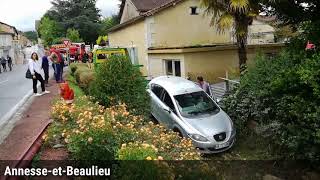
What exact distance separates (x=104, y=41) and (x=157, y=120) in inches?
1242

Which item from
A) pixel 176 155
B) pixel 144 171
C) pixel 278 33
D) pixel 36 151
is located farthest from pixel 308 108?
pixel 278 33

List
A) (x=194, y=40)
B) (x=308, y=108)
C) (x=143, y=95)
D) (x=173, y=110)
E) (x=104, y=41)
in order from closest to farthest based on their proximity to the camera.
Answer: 1. (x=308, y=108)
2. (x=143, y=95)
3. (x=173, y=110)
4. (x=194, y=40)
5. (x=104, y=41)

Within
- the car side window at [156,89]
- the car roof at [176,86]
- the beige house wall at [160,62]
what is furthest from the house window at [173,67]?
the car side window at [156,89]

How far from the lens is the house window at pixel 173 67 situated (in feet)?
69.1

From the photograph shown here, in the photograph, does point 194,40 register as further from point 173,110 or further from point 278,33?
point 173,110

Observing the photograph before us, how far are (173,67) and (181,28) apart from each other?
3946 millimetres

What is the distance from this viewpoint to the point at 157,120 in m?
12.3

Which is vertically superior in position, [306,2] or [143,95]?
[306,2]

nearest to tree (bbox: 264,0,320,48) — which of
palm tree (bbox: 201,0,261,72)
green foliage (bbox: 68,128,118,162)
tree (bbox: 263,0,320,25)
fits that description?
tree (bbox: 263,0,320,25)

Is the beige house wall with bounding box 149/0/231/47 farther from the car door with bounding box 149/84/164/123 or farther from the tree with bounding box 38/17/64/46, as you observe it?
the tree with bounding box 38/17/64/46

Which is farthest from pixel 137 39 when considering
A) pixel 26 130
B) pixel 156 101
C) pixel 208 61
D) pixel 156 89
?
pixel 26 130

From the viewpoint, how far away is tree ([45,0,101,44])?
55094 millimetres

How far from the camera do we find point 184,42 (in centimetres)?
2470

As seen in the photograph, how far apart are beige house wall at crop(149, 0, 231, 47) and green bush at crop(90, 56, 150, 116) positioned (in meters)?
13.5
